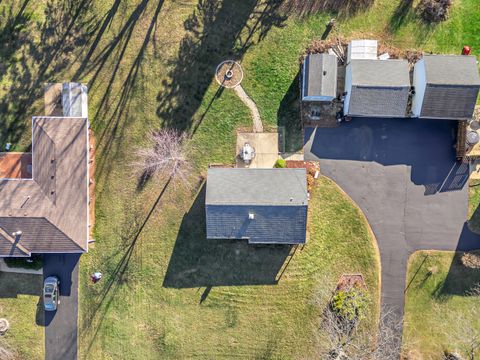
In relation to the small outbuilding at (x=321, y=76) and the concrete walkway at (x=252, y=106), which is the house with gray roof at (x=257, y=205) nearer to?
the concrete walkway at (x=252, y=106)

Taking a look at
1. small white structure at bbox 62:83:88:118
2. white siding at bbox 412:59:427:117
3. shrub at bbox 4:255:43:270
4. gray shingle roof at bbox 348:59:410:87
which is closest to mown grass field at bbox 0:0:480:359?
small white structure at bbox 62:83:88:118

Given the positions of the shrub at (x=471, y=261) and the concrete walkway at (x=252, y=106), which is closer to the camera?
the shrub at (x=471, y=261)

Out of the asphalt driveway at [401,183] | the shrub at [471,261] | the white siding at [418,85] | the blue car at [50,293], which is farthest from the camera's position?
the asphalt driveway at [401,183]

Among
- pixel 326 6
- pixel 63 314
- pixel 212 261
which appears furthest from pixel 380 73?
pixel 63 314

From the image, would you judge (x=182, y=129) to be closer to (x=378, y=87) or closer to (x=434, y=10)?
(x=378, y=87)

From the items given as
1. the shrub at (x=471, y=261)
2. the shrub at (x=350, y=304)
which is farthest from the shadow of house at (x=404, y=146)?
the shrub at (x=350, y=304)

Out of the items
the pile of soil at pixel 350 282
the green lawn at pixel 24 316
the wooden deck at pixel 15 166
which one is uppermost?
the wooden deck at pixel 15 166
